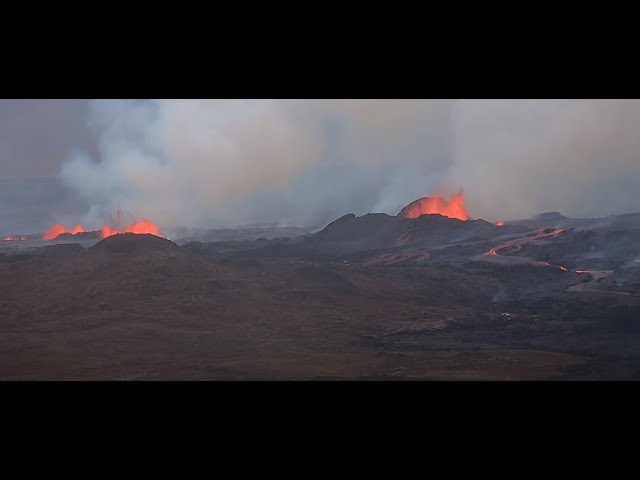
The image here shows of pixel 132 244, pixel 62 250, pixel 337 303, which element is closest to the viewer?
pixel 337 303

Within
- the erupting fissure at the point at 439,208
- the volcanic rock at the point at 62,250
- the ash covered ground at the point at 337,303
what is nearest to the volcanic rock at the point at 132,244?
the ash covered ground at the point at 337,303

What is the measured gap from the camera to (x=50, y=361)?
42.1 ft

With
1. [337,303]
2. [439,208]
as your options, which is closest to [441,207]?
[439,208]

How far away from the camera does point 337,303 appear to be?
1761 cm

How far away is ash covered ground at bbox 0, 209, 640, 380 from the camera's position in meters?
12.4

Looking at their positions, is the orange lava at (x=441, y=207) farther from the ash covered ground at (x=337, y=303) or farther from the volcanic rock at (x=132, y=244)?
the volcanic rock at (x=132, y=244)

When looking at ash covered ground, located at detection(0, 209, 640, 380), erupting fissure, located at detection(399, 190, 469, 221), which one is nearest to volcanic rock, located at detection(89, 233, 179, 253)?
ash covered ground, located at detection(0, 209, 640, 380)

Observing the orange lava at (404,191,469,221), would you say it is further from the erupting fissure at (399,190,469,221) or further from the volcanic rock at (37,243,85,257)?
the volcanic rock at (37,243,85,257)

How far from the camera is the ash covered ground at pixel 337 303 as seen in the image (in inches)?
490

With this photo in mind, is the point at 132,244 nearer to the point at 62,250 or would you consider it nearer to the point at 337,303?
the point at 62,250

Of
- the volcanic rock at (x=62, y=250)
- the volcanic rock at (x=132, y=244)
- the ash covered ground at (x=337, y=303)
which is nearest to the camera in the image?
the ash covered ground at (x=337, y=303)
